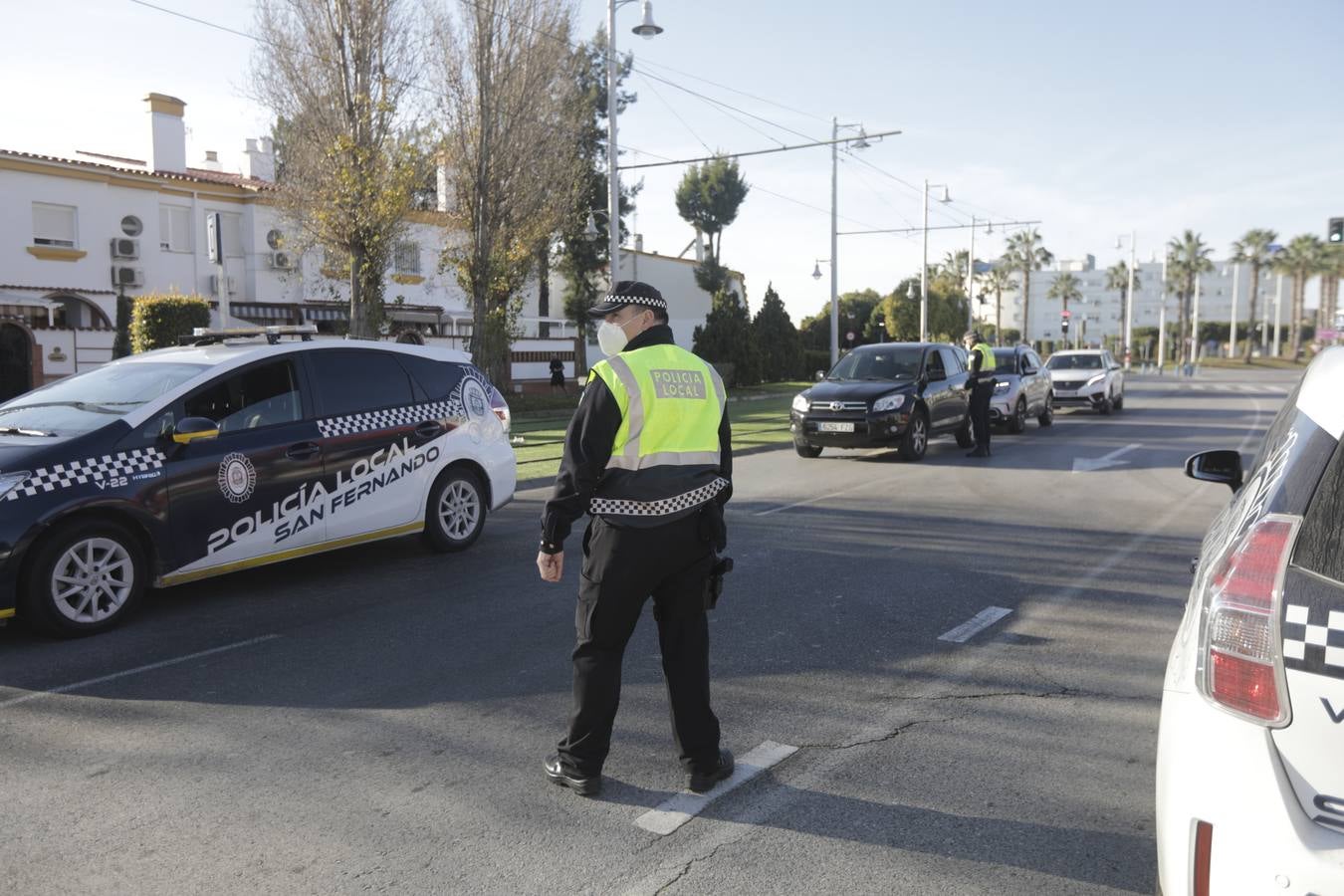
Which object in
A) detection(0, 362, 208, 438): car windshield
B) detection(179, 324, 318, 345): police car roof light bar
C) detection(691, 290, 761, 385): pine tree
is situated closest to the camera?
detection(0, 362, 208, 438): car windshield

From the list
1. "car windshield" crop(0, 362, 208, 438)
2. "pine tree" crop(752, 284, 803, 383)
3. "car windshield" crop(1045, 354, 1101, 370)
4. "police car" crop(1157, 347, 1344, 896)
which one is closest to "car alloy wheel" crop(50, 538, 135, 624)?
"car windshield" crop(0, 362, 208, 438)

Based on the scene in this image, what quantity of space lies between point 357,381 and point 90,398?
1.75 m

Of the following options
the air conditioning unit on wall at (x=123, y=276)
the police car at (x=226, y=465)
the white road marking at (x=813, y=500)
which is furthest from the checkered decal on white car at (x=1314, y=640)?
the air conditioning unit on wall at (x=123, y=276)

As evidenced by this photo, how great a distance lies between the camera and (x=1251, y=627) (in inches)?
89.4

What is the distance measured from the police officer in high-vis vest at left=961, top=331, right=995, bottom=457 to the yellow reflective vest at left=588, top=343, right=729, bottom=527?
1269 cm

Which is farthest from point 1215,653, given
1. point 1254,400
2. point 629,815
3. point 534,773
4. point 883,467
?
point 1254,400

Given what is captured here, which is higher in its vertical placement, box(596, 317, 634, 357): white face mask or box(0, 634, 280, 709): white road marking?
box(596, 317, 634, 357): white face mask

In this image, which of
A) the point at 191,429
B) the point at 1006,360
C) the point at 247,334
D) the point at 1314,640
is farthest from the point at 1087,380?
the point at 1314,640

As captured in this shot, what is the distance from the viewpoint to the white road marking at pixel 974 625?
19.2ft

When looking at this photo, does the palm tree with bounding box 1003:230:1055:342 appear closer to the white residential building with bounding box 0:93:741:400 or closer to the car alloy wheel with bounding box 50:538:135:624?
the white residential building with bounding box 0:93:741:400

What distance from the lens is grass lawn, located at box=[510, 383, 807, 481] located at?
14.6 meters

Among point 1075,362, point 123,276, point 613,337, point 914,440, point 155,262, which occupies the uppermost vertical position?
point 155,262

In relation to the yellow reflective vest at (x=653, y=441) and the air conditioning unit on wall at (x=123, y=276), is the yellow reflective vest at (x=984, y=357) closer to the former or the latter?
the yellow reflective vest at (x=653, y=441)

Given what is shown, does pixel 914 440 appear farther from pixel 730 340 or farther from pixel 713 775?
pixel 730 340
